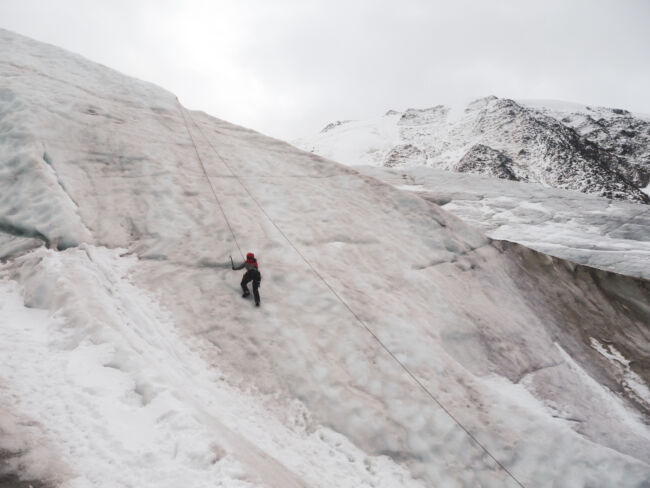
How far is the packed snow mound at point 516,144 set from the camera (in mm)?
82625

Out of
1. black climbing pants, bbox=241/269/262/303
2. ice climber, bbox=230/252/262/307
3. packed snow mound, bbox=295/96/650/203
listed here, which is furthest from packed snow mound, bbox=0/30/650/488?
packed snow mound, bbox=295/96/650/203

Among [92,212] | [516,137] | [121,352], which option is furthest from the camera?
[516,137]

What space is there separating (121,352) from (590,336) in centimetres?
1526

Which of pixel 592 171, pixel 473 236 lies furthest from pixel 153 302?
pixel 592 171

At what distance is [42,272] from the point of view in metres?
8.43

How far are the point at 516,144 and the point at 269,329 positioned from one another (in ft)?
321

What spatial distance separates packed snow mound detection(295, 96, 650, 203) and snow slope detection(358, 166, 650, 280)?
188ft

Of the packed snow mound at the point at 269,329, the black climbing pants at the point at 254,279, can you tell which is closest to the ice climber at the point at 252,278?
the black climbing pants at the point at 254,279

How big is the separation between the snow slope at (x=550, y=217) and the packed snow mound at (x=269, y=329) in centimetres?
254

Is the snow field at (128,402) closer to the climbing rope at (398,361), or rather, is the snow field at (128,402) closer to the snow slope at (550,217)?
the climbing rope at (398,361)

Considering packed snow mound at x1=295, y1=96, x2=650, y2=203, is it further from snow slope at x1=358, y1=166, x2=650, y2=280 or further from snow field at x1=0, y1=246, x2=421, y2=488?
snow field at x1=0, y1=246, x2=421, y2=488

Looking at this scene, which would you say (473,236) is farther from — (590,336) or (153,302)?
(153,302)

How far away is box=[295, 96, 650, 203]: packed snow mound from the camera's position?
82.6 meters

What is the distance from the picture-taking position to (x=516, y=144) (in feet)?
302
